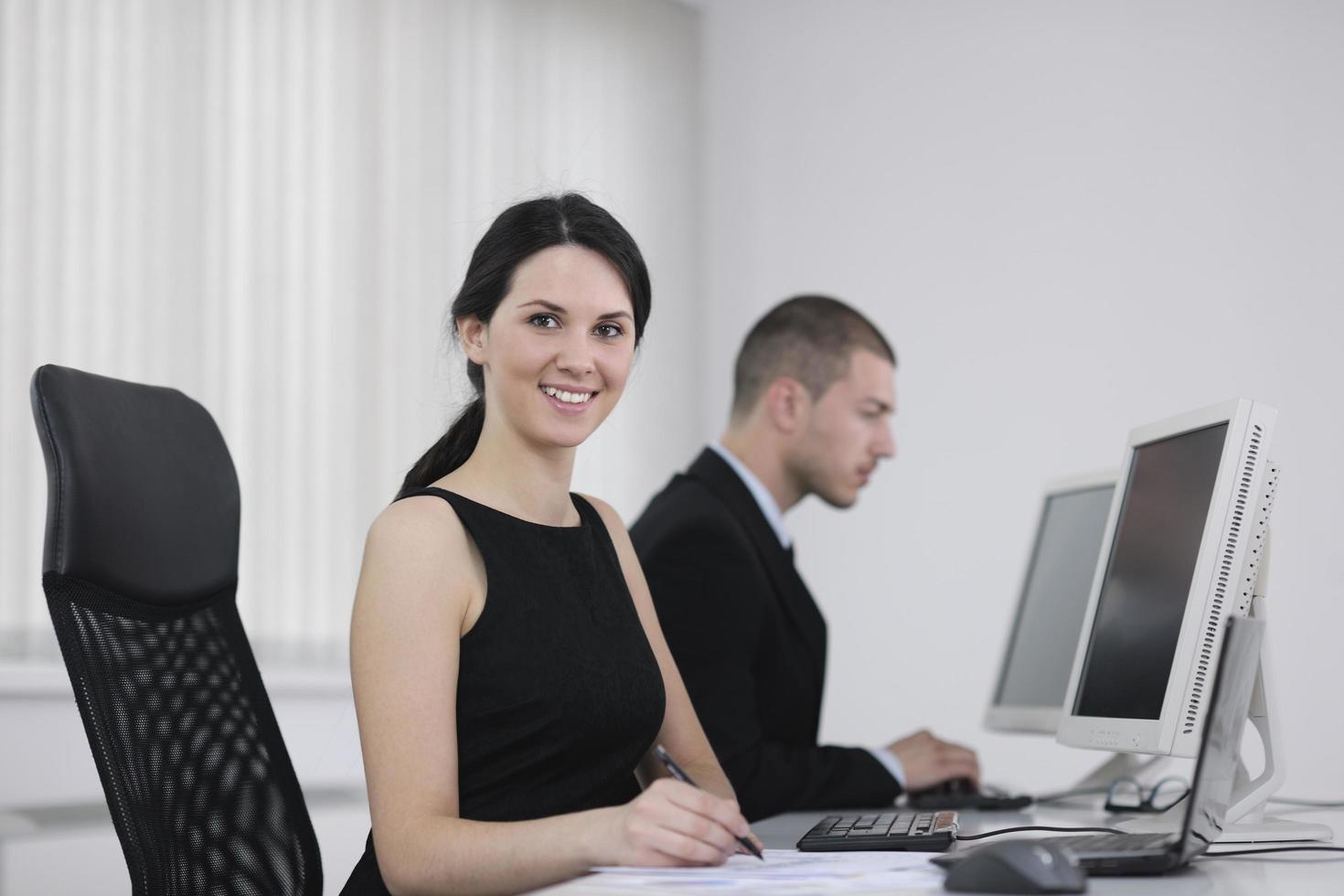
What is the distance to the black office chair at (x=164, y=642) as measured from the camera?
1.34m

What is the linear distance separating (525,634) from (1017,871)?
1.93 feet

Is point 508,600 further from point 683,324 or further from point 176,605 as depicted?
point 683,324

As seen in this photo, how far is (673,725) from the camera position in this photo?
157cm

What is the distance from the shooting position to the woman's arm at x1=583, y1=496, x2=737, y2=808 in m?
1.57

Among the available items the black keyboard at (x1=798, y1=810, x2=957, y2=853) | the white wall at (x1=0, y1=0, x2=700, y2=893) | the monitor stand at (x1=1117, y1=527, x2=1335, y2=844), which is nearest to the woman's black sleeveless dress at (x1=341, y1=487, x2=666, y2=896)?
the black keyboard at (x1=798, y1=810, x2=957, y2=853)

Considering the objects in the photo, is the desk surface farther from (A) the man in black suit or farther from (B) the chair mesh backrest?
(B) the chair mesh backrest

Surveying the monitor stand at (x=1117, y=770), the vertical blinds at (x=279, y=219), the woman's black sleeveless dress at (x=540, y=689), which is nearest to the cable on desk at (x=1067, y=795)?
the monitor stand at (x=1117, y=770)

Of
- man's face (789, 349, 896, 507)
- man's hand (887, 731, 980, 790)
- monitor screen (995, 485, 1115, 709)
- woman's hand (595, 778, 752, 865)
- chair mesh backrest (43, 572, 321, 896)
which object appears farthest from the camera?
man's face (789, 349, 896, 507)

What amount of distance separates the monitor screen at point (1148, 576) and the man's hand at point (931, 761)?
42 centimetres

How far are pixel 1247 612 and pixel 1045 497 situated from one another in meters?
0.95

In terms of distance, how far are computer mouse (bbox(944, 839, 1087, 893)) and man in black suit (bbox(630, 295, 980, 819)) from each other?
3.12ft

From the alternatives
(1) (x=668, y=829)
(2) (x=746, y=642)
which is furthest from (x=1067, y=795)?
(1) (x=668, y=829)

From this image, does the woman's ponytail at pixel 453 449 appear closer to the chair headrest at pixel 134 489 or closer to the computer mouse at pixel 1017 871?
the chair headrest at pixel 134 489

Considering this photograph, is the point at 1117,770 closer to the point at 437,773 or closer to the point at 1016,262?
the point at 437,773
